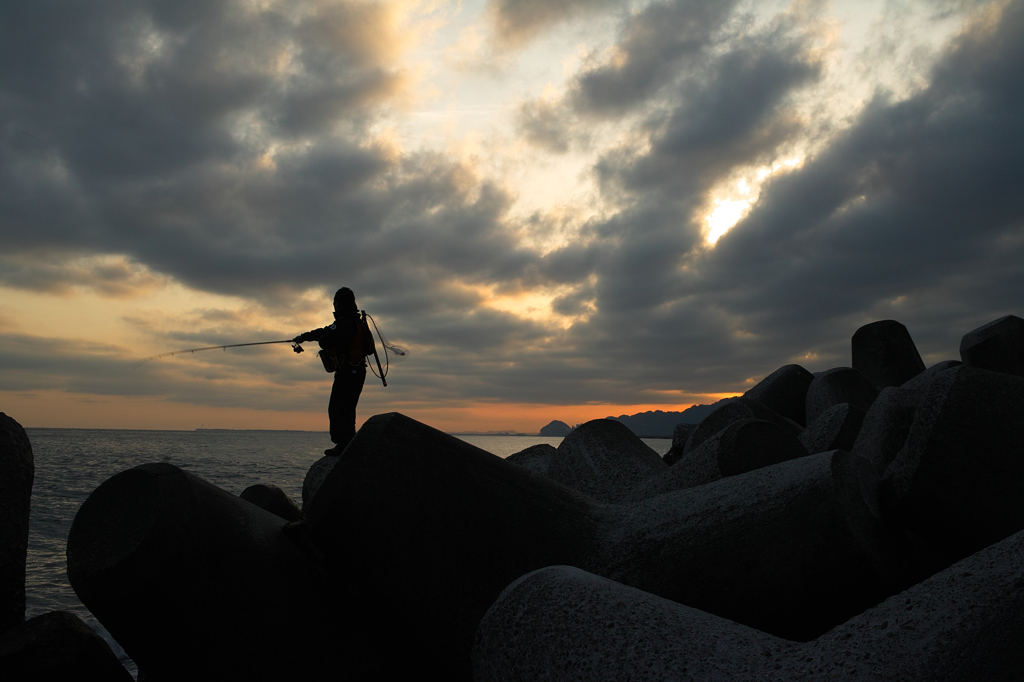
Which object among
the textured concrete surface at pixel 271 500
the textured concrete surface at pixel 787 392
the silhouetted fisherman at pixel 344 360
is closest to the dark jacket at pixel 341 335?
the silhouetted fisherman at pixel 344 360

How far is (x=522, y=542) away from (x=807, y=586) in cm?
116

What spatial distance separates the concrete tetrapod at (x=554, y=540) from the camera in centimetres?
250

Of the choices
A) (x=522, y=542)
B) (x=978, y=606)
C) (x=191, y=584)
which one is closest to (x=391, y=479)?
(x=522, y=542)

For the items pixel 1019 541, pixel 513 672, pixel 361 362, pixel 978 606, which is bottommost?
pixel 513 672

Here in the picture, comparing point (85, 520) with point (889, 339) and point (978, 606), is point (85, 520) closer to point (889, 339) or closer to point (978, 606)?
point (978, 606)

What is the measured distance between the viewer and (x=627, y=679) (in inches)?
66.7

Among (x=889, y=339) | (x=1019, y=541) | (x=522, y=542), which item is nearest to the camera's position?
(x=1019, y=541)

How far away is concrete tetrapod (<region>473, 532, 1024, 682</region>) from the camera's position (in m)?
1.57

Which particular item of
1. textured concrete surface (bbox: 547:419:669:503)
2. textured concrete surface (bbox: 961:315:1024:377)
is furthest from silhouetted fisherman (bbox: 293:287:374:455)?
textured concrete surface (bbox: 961:315:1024:377)

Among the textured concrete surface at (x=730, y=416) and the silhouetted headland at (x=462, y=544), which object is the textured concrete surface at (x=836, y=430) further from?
the silhouetted headland at (x=462, y=544)

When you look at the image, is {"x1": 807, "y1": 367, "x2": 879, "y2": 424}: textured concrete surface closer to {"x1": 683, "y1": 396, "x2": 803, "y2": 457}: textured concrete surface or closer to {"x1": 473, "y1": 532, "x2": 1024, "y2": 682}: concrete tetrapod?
{"x1": 683, "y1": 396, "x2": 803, "y2": 457}: textured concrete surface

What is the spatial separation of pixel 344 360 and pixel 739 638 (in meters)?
4.55

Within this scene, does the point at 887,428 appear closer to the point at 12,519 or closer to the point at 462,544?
the point at 462,544

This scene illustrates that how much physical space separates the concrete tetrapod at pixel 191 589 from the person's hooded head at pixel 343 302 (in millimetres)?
3180
